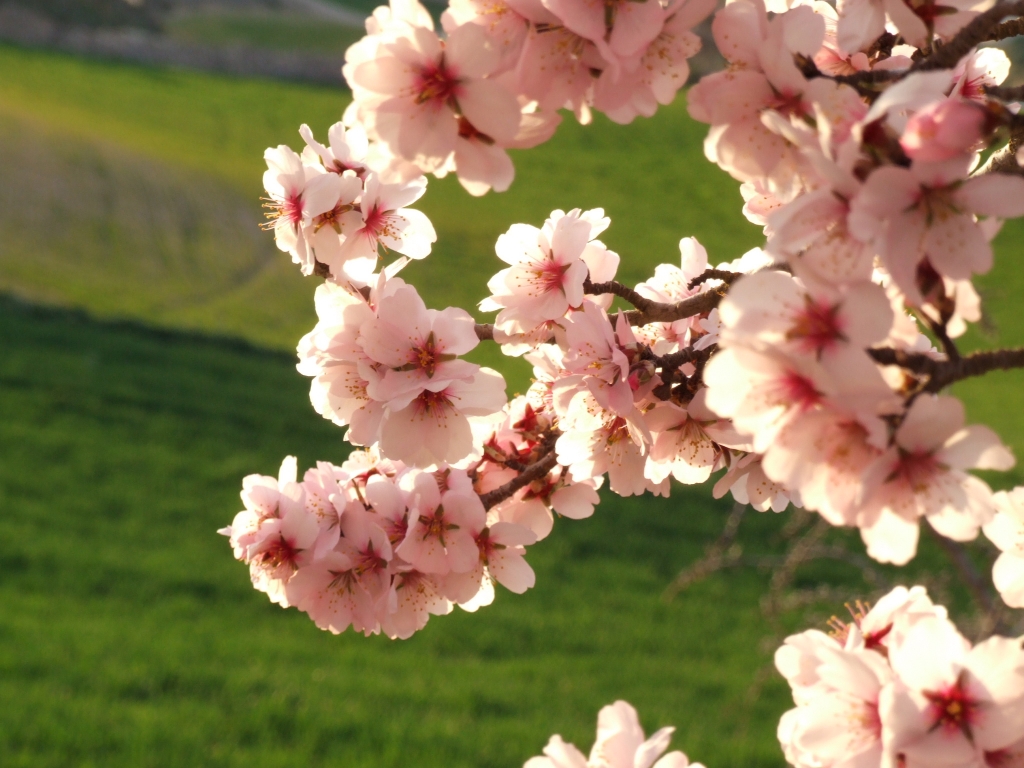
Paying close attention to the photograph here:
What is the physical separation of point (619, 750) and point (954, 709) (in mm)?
727

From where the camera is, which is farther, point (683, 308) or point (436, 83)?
point (683, 308)

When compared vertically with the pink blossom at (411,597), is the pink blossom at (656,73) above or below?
above

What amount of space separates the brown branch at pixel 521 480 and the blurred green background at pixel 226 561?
184 centimetres

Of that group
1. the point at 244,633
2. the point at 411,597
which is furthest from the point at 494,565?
the point at 244,633

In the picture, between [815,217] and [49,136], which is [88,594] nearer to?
[815,217]

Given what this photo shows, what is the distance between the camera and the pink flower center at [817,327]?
2.60 ft

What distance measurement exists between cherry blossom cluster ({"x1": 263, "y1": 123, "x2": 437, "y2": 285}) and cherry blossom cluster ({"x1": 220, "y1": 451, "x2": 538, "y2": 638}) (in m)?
0.31

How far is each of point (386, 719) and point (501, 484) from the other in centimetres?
334

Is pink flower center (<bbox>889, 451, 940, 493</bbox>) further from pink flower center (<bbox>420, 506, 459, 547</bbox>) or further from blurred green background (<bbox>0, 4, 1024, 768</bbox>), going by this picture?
blurred green background (<bbox>0, 4, 1024, 768</bbox>)

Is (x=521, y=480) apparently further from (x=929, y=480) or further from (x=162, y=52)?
(x=162, y=52)

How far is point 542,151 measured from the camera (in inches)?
802

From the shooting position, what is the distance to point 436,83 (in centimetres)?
95

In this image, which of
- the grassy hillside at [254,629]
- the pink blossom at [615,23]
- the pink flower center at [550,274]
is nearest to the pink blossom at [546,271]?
the pink flower center at [550,274]

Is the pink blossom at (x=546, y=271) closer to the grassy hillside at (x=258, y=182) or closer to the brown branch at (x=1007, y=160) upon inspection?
the brown branch at (x=1007, y=160)
